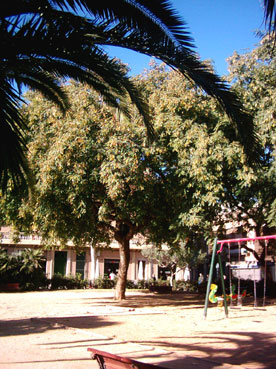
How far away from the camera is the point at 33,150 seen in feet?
57.0

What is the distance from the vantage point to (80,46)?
581cm

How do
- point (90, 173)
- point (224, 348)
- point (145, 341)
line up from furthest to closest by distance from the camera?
point (90, 173)
point (145, 341)
point (224, 348)

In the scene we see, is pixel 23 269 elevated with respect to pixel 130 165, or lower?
lower

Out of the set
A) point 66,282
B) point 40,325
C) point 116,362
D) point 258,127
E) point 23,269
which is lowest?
point 40,325

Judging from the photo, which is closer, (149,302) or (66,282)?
(149,302)

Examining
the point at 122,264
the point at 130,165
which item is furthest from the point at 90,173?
the point at 122,264

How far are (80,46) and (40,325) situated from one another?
859 centimetres

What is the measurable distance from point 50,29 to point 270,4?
3216 millimetres

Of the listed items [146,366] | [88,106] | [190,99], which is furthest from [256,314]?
[146,366]

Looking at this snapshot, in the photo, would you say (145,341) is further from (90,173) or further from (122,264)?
(122,264)

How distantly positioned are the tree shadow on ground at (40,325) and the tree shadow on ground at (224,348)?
118 inches

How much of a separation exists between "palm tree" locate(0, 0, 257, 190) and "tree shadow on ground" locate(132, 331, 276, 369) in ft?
12.3

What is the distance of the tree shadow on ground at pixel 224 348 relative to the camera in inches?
279

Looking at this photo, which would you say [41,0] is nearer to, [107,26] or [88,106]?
[107,26]
